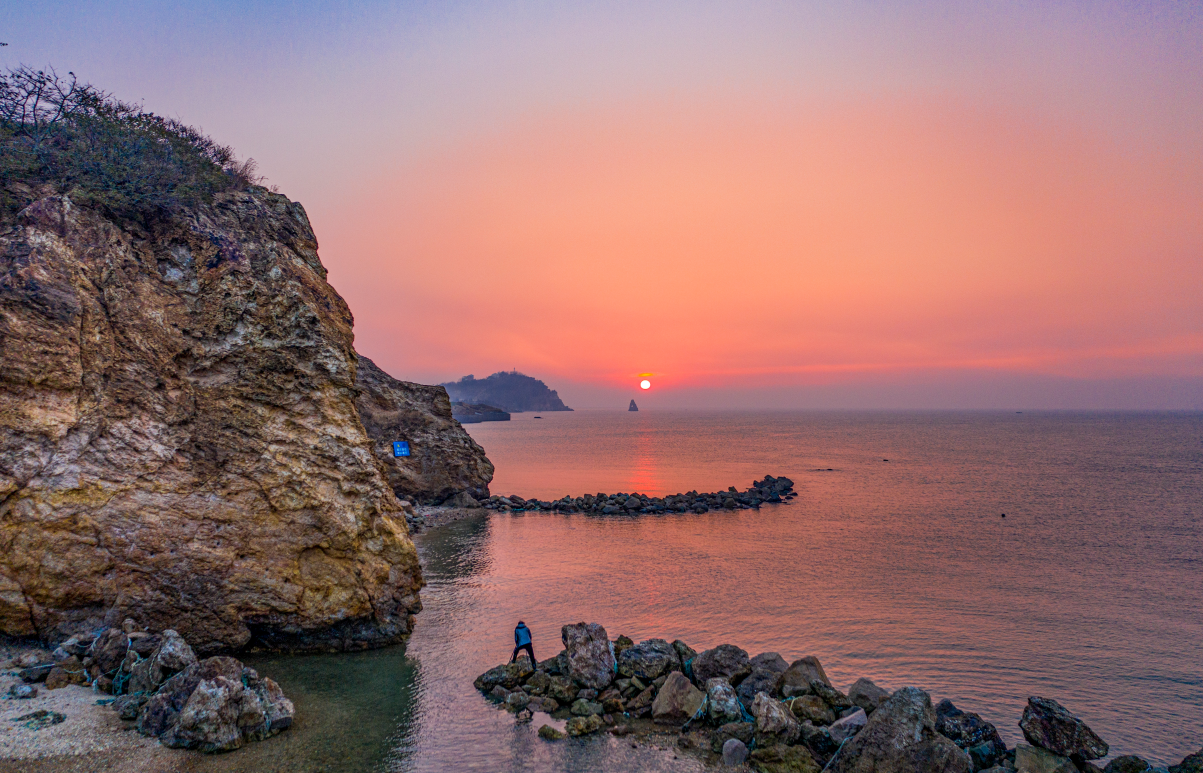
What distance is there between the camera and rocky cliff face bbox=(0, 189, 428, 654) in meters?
11.7

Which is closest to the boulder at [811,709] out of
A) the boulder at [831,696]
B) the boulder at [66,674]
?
the boulder at [831,696]

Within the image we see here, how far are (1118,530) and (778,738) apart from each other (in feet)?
122

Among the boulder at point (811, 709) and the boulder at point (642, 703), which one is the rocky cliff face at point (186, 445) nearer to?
the boulder at point (642, 703)

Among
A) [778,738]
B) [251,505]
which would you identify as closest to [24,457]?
[251,505]

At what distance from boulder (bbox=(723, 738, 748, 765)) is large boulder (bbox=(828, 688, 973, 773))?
1530mm

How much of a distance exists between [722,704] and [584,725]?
2887 millimetres

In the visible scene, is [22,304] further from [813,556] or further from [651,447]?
[651,447]

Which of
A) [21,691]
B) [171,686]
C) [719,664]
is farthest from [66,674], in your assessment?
[719,664]

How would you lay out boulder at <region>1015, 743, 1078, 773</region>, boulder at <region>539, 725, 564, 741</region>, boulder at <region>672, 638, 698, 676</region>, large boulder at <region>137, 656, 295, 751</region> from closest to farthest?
large boulder at <region>137, 656, 295, 751</region> → boulder at <region>1015, 743, 1078, 773</region> → boulder at <region>539, 725, 564, 741</region> → boulder at <region>672, 638, 698, 676</region>

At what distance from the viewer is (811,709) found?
491 inches

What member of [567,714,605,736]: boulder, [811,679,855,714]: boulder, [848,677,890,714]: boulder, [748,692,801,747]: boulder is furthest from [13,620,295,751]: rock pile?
[848,677,890,714]: boulder

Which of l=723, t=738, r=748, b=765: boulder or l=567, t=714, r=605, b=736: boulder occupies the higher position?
l=567, t=714, r=605, b=736: boulder

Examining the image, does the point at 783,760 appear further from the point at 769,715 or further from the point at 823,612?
the point at 823,612

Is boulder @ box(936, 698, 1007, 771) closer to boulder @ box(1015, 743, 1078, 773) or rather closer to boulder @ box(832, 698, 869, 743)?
boulder @ box(1015, 743, 1078, 773)
